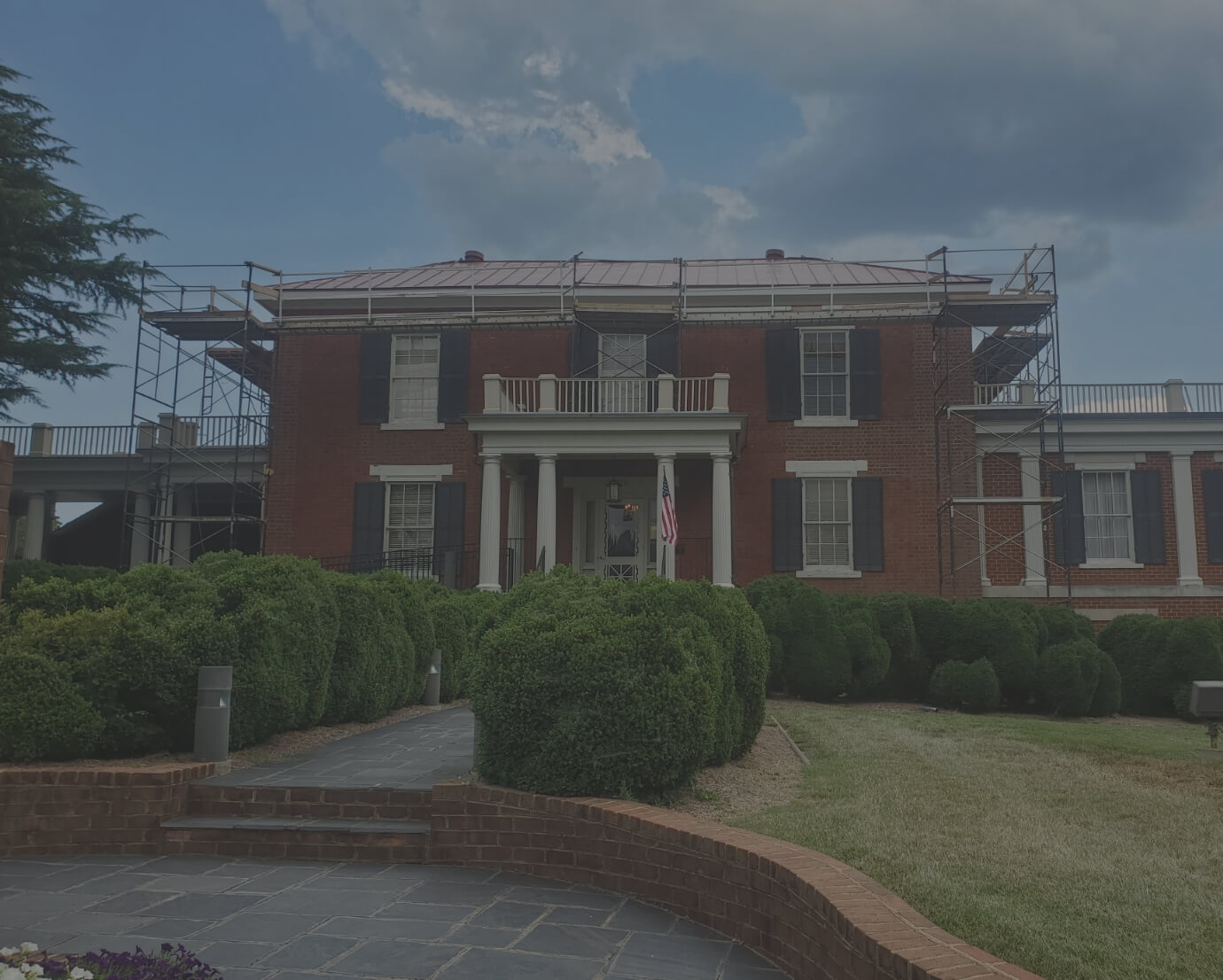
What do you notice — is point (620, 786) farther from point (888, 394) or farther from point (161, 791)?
point (888, 394)

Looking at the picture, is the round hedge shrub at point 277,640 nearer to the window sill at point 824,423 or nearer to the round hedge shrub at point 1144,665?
the round hedge shrub at point 1144,665

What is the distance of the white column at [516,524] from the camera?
19469 mm

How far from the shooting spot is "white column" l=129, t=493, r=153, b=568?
2211cm

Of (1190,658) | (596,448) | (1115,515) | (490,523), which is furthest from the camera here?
(1115,515)

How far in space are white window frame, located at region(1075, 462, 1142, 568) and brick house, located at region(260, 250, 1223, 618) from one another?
0.15 feet

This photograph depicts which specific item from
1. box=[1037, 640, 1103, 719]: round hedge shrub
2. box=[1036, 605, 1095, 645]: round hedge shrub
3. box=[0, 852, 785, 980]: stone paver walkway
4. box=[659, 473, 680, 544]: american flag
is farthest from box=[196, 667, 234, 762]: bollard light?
box=[1036, 605, 1095, 645]: round hedge shrub

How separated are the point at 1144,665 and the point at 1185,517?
876cm

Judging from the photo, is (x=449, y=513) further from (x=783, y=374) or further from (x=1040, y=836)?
(x=1040, y=836)

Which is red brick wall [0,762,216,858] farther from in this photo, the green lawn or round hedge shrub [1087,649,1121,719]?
round hedge shrub [1087,649,1121,719]

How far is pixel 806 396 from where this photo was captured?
786 inches

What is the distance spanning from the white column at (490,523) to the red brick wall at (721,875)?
40.4 feet

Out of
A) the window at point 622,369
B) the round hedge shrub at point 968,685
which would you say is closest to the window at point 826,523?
the window at point 622,369

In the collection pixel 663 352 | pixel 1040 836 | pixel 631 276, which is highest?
pixel 631 276

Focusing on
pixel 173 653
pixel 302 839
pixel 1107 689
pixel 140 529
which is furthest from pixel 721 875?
pixel 140 529
